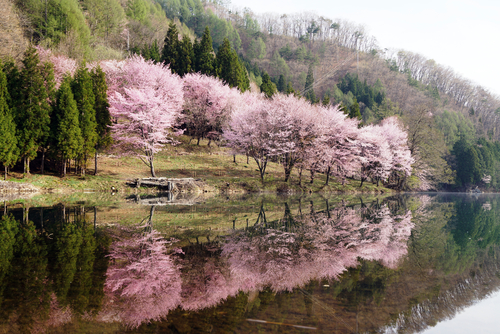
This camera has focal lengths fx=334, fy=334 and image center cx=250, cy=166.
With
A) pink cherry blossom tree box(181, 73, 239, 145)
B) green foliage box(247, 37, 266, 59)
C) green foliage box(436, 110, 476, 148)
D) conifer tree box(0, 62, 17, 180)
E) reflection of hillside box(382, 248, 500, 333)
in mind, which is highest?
green foliage box(247, 37, 266, 59)

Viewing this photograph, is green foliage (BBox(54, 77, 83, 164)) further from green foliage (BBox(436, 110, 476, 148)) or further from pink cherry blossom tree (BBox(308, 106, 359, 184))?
green foliage (BBox(436, 110, 476, 148))

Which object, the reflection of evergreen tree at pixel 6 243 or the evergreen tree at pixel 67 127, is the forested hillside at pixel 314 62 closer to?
the evergreen tree at pixel 67 127

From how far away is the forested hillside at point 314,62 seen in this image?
4850 centimetres

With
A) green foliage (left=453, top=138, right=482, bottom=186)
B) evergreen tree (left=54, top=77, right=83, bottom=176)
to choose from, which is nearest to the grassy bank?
evergreen tree (left=54, top=77, right=83, bottom=176)

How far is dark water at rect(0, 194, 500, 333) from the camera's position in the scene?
477cm

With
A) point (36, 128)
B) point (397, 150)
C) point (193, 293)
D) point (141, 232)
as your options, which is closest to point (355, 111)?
point (397, 150)

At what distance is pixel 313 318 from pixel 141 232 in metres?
7.71

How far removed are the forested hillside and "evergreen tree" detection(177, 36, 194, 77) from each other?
0.21 meters

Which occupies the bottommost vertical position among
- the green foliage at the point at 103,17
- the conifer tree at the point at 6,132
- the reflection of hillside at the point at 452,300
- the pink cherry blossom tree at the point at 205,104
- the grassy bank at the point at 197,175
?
the grassy bank at the point at 197,175

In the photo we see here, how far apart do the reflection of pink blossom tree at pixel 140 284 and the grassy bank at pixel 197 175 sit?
68.8 feet

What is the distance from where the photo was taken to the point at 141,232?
11141mm

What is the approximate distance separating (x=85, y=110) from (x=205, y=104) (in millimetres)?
18727

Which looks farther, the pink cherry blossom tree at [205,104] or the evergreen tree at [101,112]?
the pink cherry blossom tree at [205,104]

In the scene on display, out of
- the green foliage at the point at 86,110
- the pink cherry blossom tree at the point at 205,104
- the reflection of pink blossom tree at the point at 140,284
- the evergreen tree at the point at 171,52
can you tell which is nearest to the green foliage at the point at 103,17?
the evergreen tree at the point at 171,52
